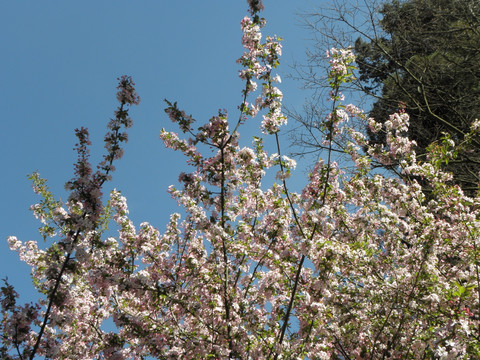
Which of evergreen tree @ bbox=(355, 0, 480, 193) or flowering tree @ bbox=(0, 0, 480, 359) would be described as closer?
flowering tree @ bbox=(0, 0, 480, 359)

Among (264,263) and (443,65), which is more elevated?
(443,65)

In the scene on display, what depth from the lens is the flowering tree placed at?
5.18m

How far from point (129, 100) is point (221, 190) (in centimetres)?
189

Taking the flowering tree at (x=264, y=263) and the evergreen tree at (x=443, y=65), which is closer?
the flowering tree at (x=264, y=263)

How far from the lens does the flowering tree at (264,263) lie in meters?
5.18

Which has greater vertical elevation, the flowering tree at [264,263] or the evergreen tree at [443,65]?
the evergreen tree at [443,65]

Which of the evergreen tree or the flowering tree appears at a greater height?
the evergreen tree

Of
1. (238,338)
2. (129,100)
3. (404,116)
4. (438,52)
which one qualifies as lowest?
(238,338)

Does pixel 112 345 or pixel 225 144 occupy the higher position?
pixel 225 144

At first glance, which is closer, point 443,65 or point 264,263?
point 264,263

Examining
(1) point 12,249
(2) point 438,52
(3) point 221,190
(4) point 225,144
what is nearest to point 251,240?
(3) point 221,190

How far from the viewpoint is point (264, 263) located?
6.76 metres

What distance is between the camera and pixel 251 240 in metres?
7.14

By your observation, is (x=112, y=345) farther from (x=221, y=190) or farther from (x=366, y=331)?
(x=366, y=331)
